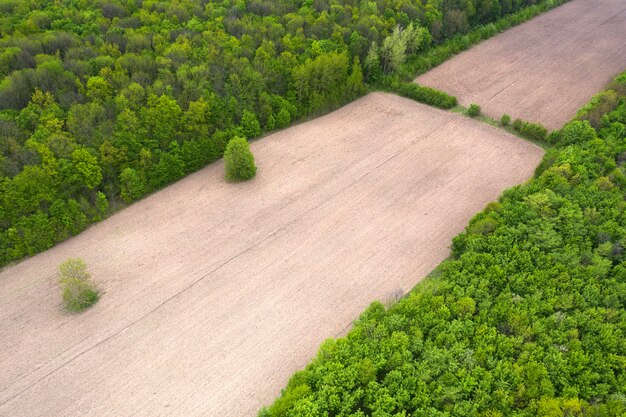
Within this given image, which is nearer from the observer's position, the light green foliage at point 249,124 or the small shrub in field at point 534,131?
the light green foliage at point 249,124

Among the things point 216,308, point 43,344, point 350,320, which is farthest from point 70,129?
point 350,320

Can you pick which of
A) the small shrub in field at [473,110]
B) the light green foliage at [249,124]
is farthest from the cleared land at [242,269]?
the small shrub in field at [473,110]

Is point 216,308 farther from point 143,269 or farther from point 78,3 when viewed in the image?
point 78,3

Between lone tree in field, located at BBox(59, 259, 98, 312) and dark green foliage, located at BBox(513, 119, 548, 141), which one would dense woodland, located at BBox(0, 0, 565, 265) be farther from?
dark green foliage, located at BBox(513, 119, 548, 141)

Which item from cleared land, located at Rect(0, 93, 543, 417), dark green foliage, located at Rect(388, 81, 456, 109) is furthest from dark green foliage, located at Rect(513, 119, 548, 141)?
dark green foliage, located at Rect(388, 81, 456, 109)

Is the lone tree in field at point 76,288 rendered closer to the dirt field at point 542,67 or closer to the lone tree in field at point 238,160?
the lone tree in field at point 238,160

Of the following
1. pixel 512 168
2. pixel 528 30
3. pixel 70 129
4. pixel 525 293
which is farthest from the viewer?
pixel 528 30
